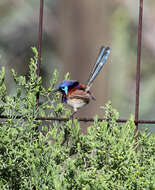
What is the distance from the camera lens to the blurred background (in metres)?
4.52

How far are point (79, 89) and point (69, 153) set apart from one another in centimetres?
51

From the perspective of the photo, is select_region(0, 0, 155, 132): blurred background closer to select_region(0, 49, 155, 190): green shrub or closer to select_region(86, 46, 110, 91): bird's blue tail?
select_region(86, 46, 110, 91): bird's blue tail

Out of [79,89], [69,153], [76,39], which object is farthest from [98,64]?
[76,39]

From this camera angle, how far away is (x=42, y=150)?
1675 mm

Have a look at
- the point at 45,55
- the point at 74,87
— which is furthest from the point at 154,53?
the point at 74,87

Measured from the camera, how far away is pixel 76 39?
15.5 ft

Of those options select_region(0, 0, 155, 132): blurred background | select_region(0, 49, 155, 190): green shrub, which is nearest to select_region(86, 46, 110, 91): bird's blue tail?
select_region(0, 49, 155, 190): green shrub

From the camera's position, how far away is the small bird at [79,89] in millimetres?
2133

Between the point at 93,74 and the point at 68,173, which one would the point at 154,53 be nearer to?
the point at 93,74

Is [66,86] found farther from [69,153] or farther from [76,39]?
[76,39]

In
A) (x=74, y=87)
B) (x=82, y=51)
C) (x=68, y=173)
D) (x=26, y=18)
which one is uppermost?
(x=26, y=18)

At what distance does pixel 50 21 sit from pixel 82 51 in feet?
2.01

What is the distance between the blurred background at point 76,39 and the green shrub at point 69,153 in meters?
2.49

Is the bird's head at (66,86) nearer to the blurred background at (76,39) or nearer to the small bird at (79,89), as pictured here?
the small bird at (79,89)
